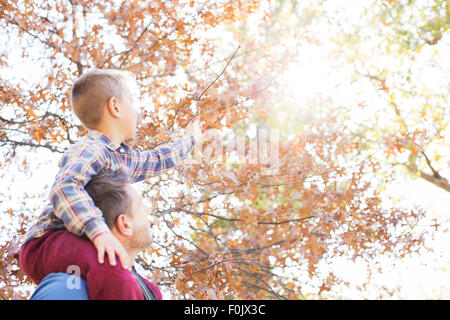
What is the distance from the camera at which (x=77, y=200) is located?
1.46m

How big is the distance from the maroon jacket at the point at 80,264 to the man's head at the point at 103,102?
586 millimetres

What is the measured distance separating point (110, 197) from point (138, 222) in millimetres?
139

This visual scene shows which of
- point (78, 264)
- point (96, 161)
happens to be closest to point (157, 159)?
point (96, 161)

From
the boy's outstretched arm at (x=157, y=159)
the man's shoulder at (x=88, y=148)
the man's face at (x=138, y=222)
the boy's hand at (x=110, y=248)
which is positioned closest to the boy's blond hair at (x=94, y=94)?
the man's shoulder at (x=88, y=148)

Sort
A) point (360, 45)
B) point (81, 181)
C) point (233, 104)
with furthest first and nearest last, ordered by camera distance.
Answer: point (360, 45) < point (233, 104) < point (81, 181)

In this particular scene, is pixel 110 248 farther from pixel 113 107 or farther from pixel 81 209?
pixel 113 107

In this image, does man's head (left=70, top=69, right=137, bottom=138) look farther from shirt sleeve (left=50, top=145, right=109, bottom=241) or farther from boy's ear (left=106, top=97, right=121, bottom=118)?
shirt sleeve (left=50, top=145, right=109, bottom=241)

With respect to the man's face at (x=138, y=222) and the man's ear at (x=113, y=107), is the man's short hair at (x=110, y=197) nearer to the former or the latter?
the man's face at (x=138, y=222)

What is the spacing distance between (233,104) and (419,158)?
4.64 metres

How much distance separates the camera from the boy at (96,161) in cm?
142

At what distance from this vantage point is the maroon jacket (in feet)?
4.21

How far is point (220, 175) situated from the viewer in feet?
9.89
